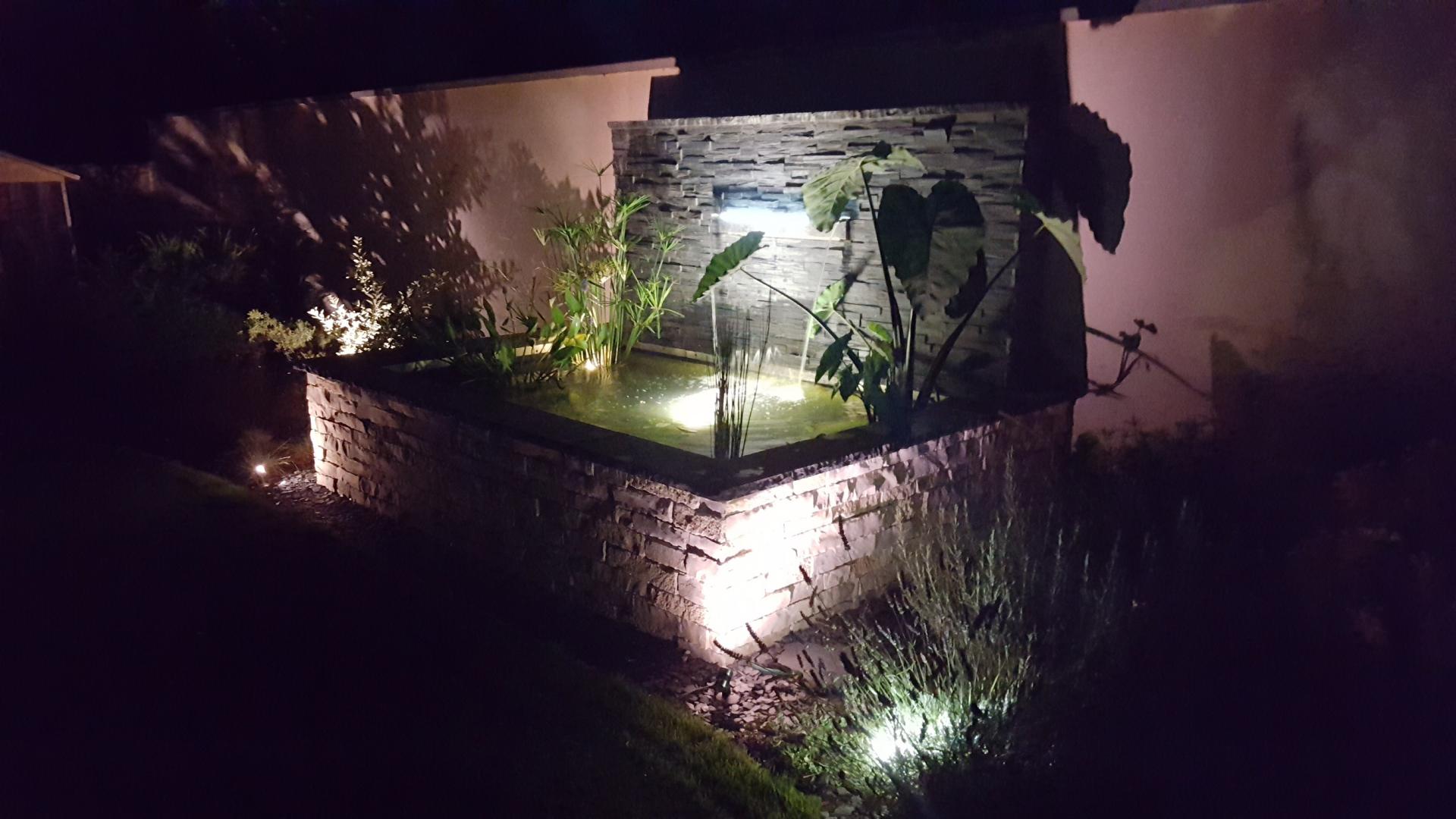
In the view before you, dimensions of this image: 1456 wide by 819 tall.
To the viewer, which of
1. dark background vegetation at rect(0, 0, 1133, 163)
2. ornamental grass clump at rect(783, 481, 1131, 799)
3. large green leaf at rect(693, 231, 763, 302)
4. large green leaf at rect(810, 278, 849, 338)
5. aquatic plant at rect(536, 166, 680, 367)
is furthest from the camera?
dark background vegetation at rect(0, 0, 1133, 163)

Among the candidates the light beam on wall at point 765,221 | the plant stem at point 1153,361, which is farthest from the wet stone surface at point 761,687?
the light beam on wall at point 765,221

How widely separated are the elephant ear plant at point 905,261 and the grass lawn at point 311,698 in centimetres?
230

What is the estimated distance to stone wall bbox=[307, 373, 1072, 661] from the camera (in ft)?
15.9

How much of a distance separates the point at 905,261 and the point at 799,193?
1.99m

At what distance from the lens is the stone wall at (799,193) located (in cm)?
638

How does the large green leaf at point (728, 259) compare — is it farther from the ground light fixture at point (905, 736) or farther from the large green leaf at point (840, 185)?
the ground light fixture at point (905, 736)

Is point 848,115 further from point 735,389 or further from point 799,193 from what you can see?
point 735,389

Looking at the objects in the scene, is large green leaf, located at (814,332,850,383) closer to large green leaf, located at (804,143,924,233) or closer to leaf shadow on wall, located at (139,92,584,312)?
large green leaf, located at (804,143,924,233)

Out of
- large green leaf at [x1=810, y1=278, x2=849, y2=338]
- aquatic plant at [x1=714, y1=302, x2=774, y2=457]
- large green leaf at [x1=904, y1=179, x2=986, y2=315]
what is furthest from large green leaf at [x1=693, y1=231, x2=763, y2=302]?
large green leaf at [x1=904, y1=179, x2=986, y2=315]

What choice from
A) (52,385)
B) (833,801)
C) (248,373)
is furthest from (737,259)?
(52,385)

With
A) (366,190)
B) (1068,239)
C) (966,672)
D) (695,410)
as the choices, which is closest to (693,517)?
(966,672)

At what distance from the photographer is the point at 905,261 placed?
579cm

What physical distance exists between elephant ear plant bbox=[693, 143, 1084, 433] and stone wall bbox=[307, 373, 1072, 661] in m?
0.51

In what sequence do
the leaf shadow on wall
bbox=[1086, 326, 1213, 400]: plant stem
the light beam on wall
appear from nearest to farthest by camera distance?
1. bbox=[1086, 326, 1213, 400]: plant stem
2. the light beam on wall
3. the leaf shadow on wall
